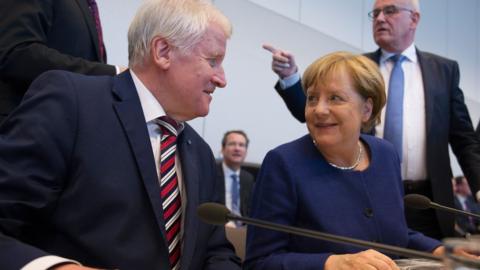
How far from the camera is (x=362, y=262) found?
1.17 metres

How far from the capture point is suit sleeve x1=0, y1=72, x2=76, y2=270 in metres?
1.02

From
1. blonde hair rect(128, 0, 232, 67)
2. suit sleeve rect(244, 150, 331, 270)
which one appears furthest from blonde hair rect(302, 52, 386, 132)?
blonde hair rect(128, 0, 232, 67)

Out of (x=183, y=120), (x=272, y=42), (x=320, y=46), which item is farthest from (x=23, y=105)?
(x=320, y=46)

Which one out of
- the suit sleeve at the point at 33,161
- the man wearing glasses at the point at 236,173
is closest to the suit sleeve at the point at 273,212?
the suit sleeve at the point at 33,161

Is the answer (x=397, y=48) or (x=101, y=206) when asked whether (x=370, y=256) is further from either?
(x=397, y=48)

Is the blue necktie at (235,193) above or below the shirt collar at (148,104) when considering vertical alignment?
below

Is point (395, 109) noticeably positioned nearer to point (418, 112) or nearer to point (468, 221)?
point (418, 112)

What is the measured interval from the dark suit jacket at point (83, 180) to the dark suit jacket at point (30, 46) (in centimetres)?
Answer: 36

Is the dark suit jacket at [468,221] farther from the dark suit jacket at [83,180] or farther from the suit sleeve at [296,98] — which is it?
the dark suit jacket at [83,180]

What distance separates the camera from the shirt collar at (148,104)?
4.33ft

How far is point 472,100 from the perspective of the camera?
796 centimetres

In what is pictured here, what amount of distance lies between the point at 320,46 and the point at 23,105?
202 inches

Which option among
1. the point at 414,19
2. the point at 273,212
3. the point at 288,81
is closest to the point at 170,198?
the point at 273,212

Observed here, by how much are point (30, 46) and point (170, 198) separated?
2.10ft
